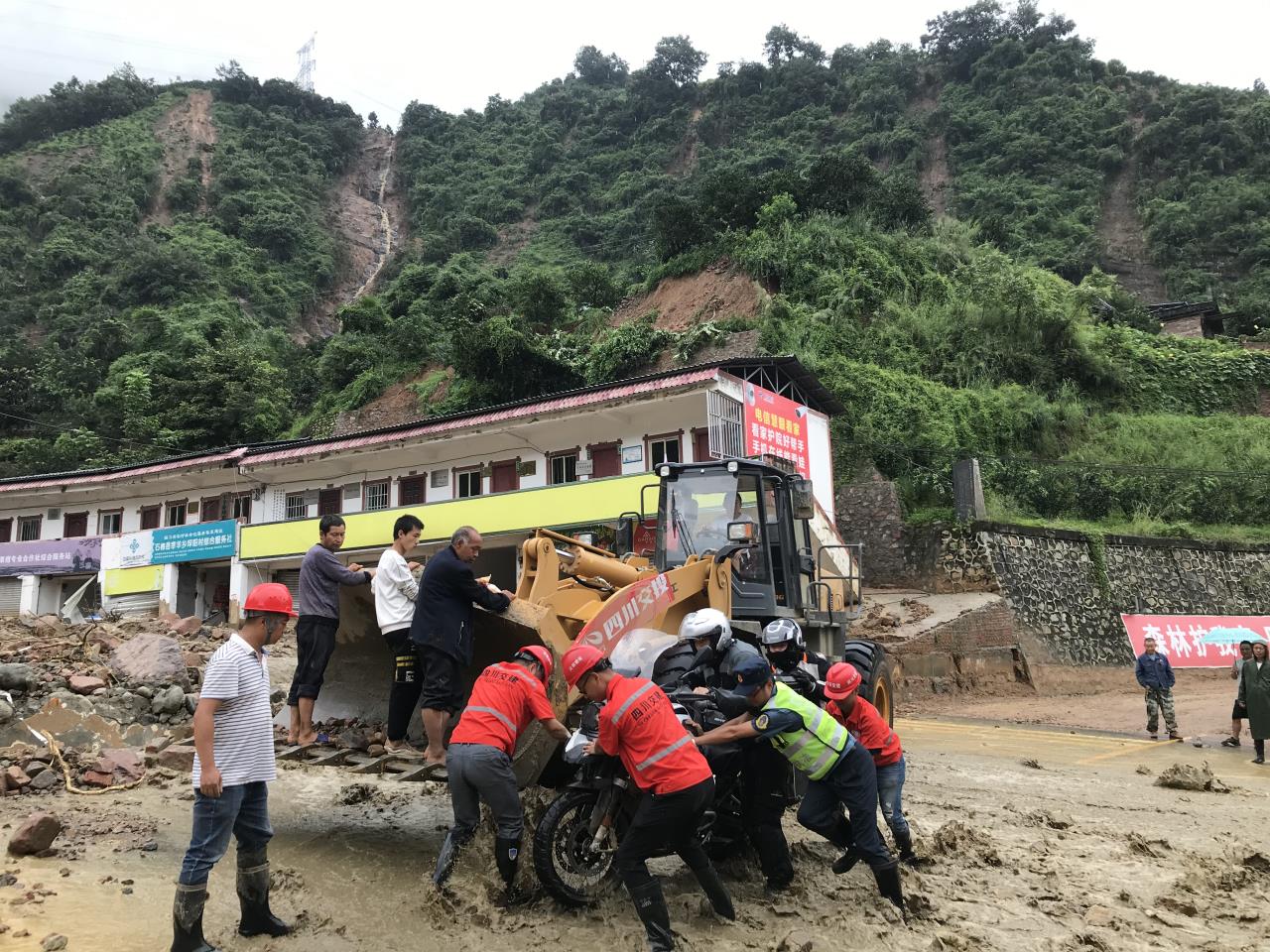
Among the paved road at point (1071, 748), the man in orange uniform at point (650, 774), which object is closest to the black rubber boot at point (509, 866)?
the man in orange uniform at point (650, 774)

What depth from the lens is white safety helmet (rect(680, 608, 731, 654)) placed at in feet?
18.5

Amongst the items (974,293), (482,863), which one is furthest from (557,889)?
(974,293)

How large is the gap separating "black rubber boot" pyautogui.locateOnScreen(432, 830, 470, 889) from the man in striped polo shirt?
32.9 inches

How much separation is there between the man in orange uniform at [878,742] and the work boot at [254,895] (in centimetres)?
359

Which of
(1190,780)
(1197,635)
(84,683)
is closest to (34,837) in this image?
(84,683)

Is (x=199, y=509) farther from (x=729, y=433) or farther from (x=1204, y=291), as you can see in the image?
(x=1204, y=291)

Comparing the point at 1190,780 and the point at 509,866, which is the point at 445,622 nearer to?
the point at 509,866

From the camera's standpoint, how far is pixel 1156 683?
1354 cm

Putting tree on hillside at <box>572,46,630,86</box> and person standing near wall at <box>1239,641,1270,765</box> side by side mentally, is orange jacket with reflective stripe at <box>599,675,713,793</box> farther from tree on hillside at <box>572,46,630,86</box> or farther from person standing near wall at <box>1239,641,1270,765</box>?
tree on hillside at <box>572,46,630,86</box>

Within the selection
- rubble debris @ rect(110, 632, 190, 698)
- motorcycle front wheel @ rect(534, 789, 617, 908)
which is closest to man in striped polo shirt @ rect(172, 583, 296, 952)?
motorcycle front wheel @ rect(534, 789, 617, 908)

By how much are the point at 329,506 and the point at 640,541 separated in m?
21.0

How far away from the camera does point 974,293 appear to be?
31.6 meters

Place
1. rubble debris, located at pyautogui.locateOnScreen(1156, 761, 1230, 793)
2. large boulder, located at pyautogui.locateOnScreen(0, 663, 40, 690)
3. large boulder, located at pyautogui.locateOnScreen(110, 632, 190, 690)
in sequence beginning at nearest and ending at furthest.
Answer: large boulder, located at pyautogui.locateOnScreen(0, 663, 40, 690) → rubble debris, located at pyautogui.locateOnScreen(1156, 761, 1230, 793) → large boulder, located at pyautogui.locateOnScreen(110, 632, 190, 690)

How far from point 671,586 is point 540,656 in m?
1.58
